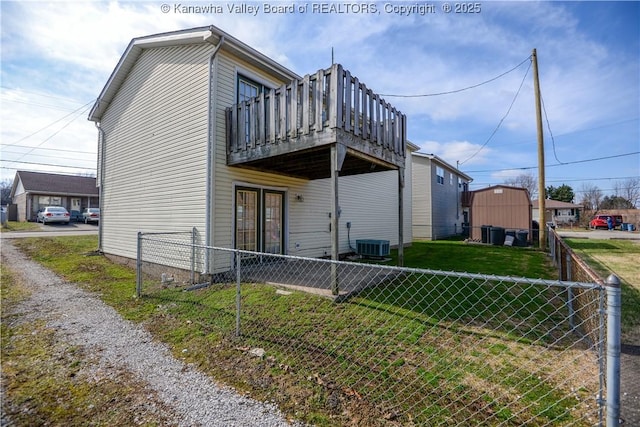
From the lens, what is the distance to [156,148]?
8.77 meters

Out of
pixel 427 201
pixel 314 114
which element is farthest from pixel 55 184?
pixel 314 114

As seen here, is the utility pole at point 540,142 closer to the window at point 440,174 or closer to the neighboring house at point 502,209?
the neighboring house at point 502,209

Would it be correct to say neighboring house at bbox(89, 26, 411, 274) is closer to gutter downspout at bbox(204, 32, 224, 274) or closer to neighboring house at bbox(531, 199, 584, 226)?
gutter downspout at bbox(204, 32, 224, 274)

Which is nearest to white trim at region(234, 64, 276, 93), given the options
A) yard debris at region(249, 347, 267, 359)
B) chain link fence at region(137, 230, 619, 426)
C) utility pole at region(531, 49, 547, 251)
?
chain link fence at region(137, 230, 619, 426)

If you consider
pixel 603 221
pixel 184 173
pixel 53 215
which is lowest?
pixel 603 221

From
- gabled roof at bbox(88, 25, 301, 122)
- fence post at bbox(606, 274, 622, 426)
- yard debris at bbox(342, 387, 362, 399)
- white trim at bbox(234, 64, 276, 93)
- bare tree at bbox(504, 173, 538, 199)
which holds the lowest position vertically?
yard debris at bbox(342, 387, 362, 399)

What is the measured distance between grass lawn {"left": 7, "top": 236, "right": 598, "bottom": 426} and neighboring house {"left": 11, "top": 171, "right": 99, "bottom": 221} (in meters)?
30.1

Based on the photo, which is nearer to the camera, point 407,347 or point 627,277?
point 407,347

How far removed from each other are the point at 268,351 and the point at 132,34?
10235 millimetres

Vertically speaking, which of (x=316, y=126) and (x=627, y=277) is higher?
(x=316, y=126)

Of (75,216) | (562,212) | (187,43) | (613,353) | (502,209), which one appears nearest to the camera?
(613,353)

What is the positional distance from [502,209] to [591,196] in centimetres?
4492

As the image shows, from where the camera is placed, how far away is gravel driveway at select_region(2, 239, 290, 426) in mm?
2605

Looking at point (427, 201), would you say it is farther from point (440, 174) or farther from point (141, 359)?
point (141, 359)
